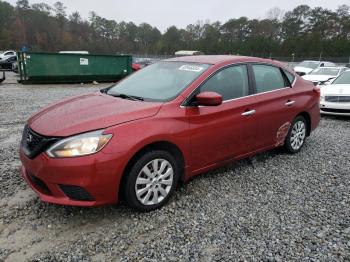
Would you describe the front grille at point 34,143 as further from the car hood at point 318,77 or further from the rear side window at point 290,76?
the car hood at point 318,77

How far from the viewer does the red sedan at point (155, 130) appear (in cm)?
289

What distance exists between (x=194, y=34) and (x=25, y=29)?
4554cm

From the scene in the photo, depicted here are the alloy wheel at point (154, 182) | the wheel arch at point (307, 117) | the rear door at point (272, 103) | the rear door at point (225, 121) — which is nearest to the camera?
the alloy wheel at point (154, 182)

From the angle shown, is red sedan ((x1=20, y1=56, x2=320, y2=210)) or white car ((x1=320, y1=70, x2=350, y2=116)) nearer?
red sedan ((x1=20, y1=56, x2=320, y2=210))

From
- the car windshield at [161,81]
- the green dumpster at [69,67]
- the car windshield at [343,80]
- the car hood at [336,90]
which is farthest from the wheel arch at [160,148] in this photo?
the green dumpster at [69,67]

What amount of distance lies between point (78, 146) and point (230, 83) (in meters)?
2.15

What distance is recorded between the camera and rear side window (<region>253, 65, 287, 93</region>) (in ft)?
14.7

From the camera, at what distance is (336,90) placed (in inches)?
334

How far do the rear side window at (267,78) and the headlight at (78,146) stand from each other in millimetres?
2461

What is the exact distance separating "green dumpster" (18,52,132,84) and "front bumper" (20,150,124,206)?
45.8 ft

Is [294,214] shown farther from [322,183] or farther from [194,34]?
[194,34]

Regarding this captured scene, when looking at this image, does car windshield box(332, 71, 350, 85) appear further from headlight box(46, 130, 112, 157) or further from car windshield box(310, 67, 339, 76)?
headlight box(46, 130, 112, 157)

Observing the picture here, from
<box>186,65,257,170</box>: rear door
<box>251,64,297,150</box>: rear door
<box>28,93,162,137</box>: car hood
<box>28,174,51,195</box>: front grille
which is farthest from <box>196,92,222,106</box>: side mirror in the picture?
<box>28,174,51,195</box>: front grille

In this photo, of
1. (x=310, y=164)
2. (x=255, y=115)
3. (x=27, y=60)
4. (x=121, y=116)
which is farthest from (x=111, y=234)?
(x=27, y=60)
